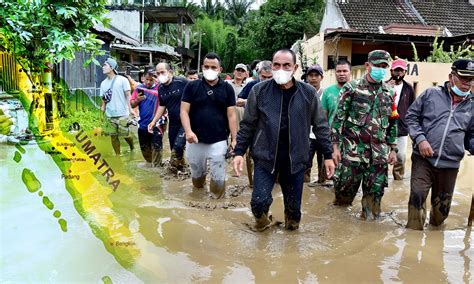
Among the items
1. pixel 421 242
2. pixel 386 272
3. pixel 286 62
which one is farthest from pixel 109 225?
pixel 421 242

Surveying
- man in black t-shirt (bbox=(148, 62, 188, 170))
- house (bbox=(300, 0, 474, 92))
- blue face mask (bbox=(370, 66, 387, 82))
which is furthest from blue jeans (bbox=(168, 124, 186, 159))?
house (bbox=(300, 0, 474, 92))

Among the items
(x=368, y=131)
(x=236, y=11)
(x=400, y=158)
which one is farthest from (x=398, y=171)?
(x=236, y=11)

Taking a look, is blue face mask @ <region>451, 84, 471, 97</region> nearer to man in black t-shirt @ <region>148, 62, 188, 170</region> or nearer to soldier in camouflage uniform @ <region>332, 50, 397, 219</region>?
soldier in camouflage uniform @ <region>332, 50, 397, 219</region>

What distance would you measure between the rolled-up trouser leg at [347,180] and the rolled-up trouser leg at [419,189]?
555 mm

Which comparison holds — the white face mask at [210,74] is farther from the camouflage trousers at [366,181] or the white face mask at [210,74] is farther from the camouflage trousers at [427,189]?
the camouflage trousers at [427,189]

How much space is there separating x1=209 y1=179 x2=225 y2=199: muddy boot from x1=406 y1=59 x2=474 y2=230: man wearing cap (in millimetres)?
2268

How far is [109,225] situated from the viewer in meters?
4.59

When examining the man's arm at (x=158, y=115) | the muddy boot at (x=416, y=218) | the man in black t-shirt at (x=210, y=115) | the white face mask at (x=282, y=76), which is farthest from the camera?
the man's arm at (x=158, y=115)

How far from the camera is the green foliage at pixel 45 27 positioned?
2.40 meters

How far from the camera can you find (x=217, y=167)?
5.80 meters

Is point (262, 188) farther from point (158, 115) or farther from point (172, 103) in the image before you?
point (158, 115)

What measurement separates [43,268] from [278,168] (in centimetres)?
217

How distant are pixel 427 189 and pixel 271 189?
166cm

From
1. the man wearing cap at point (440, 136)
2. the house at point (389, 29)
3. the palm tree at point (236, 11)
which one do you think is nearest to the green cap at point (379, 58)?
the man wearing cap at point (440, 136)
